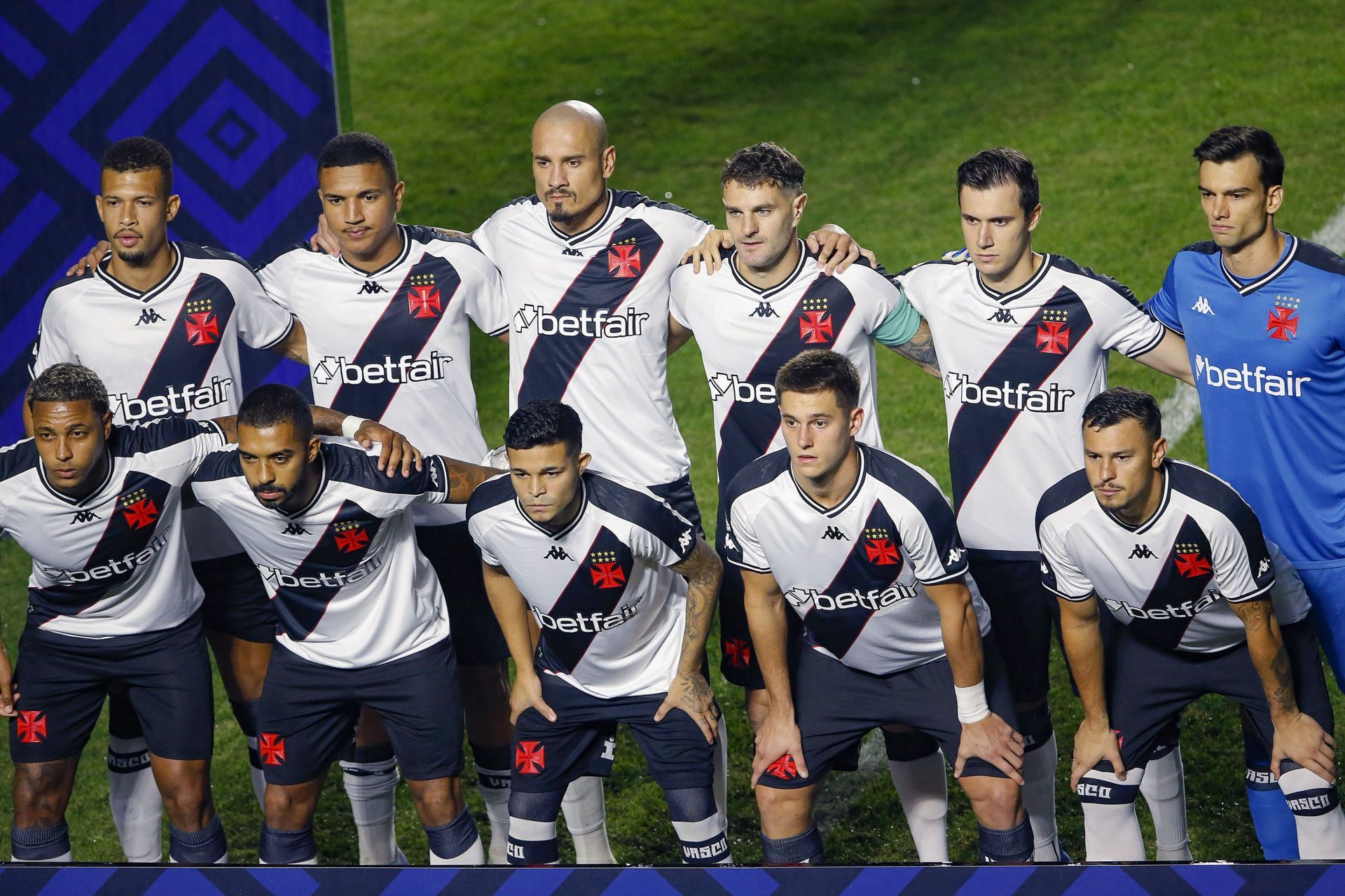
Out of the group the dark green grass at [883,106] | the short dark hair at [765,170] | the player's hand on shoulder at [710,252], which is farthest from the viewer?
the dark green grass at [883,106]

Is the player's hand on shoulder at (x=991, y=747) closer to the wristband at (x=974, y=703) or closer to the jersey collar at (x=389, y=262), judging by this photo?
the wristband at (x=974, y=703)

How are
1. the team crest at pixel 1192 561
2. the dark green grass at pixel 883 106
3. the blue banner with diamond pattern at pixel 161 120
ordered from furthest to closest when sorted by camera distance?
the dark green grass at pixel 883 106 → the blue banner with diamond pattern at pixel 161 120 → the team crest at pixel 1192 561

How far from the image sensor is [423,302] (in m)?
5.53

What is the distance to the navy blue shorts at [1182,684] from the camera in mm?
4789

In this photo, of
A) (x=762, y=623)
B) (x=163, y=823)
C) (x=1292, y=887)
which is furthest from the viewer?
(x=163, y=823)

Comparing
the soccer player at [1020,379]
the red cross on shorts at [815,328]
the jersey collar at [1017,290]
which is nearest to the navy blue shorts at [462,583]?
the red cross on shorts at [815,328]

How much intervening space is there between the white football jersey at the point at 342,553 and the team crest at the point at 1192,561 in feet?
7.46

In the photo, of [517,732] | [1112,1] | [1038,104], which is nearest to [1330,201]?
[1038,104]

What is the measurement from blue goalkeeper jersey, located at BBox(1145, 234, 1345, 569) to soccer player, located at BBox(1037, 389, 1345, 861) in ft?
0.84

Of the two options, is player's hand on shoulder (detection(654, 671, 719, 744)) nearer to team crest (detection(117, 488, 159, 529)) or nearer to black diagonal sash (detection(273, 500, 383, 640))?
black diagonal sash (detection(273, 500, 383, 640))

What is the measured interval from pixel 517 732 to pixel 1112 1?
1108 centimetres

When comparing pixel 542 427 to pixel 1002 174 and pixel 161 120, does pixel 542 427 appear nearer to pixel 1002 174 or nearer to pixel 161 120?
pixel 1002 174

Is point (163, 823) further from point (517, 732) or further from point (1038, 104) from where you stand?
point (1038, 104)

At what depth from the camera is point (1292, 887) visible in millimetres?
4062
